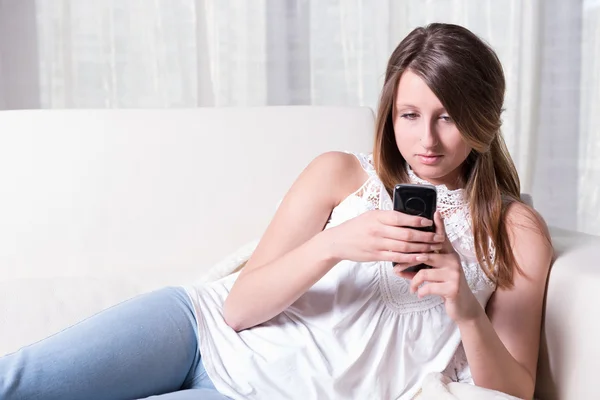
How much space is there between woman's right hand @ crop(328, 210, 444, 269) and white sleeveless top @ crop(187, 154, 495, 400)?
155mm

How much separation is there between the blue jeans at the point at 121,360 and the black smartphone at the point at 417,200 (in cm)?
41

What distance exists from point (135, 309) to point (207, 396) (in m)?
0.21

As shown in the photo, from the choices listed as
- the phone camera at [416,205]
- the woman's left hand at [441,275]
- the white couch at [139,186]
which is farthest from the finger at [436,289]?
the white couch at [139,186]

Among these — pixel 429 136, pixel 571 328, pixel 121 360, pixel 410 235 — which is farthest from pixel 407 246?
pixel 121 360

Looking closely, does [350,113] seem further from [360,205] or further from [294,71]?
[294,71]

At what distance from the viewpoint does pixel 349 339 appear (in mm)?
1285

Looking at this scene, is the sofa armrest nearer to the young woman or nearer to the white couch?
the young woman

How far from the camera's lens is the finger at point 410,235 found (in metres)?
1.08

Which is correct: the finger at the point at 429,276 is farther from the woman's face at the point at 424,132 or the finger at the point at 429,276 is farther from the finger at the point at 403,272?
the woman's face at the point at 424,132

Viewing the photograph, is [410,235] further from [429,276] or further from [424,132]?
[424,132]

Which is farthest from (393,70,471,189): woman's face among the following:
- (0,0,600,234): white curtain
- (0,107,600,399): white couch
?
(0,0,600,234): white curtain

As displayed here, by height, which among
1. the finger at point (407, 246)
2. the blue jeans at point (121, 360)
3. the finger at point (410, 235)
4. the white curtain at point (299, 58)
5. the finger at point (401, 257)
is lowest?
the blue jeans at point (121, 360)

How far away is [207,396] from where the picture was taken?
1206mm

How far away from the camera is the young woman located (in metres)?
1.21
